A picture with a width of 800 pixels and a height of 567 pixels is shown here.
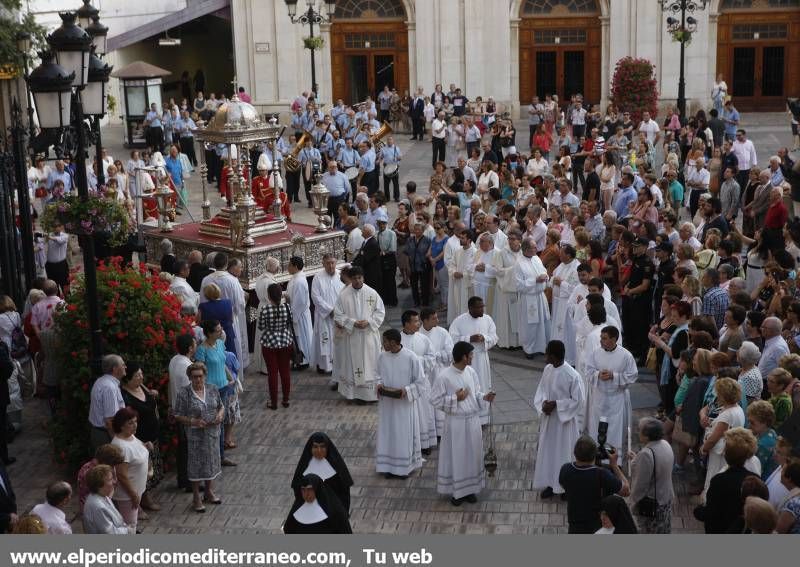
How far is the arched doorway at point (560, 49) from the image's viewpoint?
126ft

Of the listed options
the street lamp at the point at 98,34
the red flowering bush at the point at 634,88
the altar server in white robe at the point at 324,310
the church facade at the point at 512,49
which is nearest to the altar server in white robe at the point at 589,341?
the altar server in white robe at the point at 324,310

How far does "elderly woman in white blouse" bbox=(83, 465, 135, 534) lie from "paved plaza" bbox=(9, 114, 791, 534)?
6.47 feet

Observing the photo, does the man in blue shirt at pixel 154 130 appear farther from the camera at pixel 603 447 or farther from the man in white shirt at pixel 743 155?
the camera at pixel 603 447

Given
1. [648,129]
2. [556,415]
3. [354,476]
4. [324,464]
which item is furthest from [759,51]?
[324,464]

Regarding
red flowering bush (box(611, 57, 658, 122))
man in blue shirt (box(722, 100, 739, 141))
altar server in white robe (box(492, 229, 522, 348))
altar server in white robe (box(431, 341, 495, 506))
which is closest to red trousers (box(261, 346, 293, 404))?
altar server in white robe (box(431, 341, 495, 506))

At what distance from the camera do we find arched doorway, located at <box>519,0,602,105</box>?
126 feet

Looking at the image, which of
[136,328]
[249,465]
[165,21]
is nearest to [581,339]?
[249,465]

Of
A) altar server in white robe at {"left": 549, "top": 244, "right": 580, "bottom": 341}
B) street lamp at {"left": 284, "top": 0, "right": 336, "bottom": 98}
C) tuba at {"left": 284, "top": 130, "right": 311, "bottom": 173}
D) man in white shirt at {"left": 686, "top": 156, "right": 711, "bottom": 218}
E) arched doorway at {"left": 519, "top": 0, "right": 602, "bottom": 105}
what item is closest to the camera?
altar server in white robe at {"left": 549, "top": 244, "right": 580, "bottom": 341}

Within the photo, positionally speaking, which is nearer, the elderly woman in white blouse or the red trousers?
the elderly woman in white blouse

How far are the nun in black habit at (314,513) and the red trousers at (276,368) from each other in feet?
16.5

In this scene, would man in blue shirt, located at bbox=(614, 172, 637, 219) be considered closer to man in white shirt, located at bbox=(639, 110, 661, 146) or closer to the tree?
man in white shirt, located at bbox=(639, 110, 661, 146)

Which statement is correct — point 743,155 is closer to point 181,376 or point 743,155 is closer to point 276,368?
point 276,368

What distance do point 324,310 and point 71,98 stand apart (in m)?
4.57

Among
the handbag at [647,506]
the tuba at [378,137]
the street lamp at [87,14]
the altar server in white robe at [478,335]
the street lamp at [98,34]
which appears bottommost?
the handbag at [647,506]
